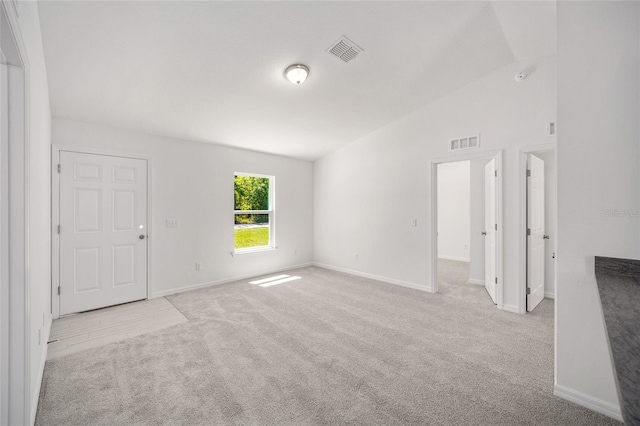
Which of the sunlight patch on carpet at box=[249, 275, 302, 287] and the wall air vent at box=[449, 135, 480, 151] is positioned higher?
the wall air vent at box=[449, 135, 480, 151]

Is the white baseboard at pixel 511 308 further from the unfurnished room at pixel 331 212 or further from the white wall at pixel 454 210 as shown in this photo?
the white wall at pixel 454 210

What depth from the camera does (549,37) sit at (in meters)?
2.91

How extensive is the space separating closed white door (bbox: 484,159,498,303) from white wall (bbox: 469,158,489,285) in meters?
0.22

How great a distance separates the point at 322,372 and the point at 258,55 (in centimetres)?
287

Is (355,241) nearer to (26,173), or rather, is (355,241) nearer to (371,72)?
(371,72)

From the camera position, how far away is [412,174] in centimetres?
452

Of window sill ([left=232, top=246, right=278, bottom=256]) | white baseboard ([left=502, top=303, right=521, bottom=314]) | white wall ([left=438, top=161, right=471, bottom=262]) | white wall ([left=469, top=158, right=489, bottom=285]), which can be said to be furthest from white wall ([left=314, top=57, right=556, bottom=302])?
white wall ([left=438, top=161, right=471, bottom=262])

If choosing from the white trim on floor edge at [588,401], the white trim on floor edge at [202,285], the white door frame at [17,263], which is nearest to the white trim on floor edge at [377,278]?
the white trim on floor edge at [202,285]

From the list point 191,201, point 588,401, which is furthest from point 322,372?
point 191,201

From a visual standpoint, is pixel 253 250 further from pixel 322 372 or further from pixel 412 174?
pixel 322 372

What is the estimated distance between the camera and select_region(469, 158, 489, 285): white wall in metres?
4.69

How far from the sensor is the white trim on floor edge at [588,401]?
1.75 meters

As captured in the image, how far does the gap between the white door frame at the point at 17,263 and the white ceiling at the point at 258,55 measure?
2.76ft

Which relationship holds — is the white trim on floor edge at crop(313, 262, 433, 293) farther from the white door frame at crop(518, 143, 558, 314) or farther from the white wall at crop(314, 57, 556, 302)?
the white door frame at crop(518, 143, 558, 314)
